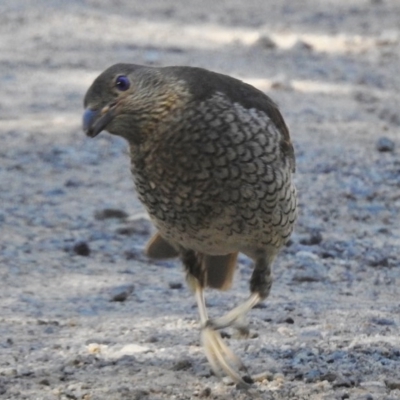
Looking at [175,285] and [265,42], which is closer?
[175,285]

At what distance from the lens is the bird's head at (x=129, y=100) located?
5848 millimetres

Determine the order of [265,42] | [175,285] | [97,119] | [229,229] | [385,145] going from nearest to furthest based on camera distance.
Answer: [97,119]
[229,229]
[175,285]
[385,145]
[265,42]

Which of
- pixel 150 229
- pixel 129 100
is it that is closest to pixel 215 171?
pixel 129 100

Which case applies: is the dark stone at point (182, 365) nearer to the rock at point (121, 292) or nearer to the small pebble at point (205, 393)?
the small pebble at point (205, 393)

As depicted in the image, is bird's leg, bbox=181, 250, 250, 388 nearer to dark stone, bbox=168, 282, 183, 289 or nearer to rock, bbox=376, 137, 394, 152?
dark stone, bbox=168, 282, 183, 289

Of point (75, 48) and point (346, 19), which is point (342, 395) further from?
point (346, 19)

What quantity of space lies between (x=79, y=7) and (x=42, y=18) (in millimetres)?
992

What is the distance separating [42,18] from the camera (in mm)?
15805

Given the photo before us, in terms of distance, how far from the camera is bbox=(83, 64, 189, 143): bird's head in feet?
19.2

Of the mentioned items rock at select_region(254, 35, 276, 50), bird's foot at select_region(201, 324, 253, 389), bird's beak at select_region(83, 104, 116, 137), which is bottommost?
bird's foot at select_region(201, 324, 253, 389)

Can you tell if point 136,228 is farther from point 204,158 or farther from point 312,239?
point 204,158

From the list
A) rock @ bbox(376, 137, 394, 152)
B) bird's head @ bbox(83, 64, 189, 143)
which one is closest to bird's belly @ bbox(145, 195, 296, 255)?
bird's head @ bbox(83, 64, 189, 143)

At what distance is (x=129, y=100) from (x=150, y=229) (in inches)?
113

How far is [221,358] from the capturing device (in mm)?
6105
